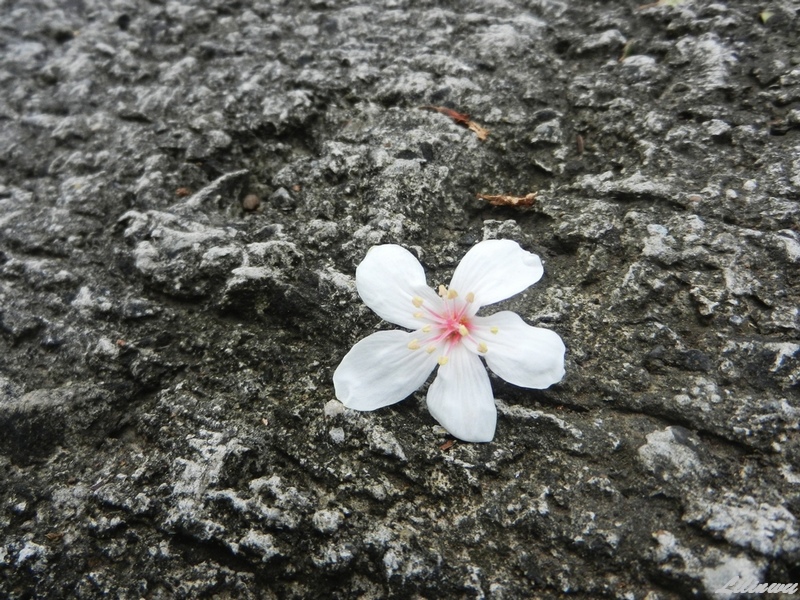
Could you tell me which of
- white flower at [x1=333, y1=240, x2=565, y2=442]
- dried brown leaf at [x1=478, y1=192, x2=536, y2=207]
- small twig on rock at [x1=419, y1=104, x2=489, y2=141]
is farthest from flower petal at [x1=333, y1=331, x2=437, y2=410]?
small twig on rock at [x1=419, y1=104, x2=489, y2=141]

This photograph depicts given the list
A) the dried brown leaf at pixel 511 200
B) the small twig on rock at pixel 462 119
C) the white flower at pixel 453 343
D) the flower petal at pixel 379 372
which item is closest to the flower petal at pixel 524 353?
the white flower at pixel 453 343

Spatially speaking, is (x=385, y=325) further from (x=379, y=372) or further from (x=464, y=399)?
(x=464, y=399)

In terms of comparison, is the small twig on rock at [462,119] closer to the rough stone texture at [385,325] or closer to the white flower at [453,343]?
the rough stone texture at [385,325]

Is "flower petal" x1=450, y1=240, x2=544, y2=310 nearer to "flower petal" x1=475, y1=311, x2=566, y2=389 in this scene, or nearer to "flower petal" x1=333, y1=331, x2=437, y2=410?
"flower petal" x1=475, y1=311, x2=566, y2=389

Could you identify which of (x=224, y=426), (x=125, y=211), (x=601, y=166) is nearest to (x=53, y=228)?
(x=125, y=211)

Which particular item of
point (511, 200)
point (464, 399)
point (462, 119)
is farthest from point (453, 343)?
point (462, 119)

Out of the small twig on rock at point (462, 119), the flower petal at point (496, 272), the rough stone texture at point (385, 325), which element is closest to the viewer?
the rough stone texture at point (385, 325)
